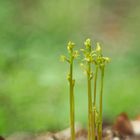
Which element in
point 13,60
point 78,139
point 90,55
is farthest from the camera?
A: point 13,60

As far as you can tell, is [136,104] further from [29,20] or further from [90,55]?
[90,55]

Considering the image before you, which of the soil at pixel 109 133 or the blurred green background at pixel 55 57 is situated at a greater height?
the blurred green background at pixel 55 57

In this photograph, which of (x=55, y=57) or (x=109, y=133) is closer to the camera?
(x=109, y=133)

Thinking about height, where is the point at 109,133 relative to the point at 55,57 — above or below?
below

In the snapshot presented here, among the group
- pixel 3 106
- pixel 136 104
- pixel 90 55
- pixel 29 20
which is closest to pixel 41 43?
pixel 29 20

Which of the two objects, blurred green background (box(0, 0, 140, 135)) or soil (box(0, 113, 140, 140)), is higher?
blurred green background (box(0, 0, 140, 135))

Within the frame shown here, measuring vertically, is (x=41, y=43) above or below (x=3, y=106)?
above

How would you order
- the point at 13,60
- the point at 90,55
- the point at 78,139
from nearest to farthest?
the point at 90,55, the point at 78,139, the point at 13,60

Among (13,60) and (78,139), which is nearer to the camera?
(78,139)
